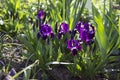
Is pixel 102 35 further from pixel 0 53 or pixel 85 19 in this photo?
pixel 85 19

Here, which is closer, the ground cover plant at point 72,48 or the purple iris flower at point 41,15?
the ground cover plant at point 72,48

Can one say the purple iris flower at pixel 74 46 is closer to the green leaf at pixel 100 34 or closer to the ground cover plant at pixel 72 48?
the ground cover plant at pixel 72 48

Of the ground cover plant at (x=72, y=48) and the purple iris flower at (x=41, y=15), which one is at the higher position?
the purple iris flower at (x=41, y=15)

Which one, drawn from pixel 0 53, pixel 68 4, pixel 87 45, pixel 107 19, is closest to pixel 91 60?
pixel 87 45

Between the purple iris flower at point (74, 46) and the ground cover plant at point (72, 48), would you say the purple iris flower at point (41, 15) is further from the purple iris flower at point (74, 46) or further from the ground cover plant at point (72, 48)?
the purple iris flower at point (74, 46)

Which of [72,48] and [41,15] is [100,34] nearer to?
[72,48]

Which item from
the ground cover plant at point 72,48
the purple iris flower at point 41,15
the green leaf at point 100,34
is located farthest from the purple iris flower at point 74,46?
the purple iris flower at point 41,15

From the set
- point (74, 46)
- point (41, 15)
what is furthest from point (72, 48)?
point (41, 15)

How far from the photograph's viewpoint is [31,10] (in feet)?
10.9

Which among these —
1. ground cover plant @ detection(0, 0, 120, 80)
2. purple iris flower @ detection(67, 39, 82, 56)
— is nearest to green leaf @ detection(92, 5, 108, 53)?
ground cover plant @ detection(0, 0, 120, 80)

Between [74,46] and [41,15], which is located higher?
[41,15]

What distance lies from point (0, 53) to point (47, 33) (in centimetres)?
46

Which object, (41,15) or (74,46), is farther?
(41,15)

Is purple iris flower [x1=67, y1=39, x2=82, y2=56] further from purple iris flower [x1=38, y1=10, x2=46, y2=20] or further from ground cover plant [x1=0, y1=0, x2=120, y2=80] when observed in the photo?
purple iris flower [x1=38, y1=10, x2=46, y2=20]
